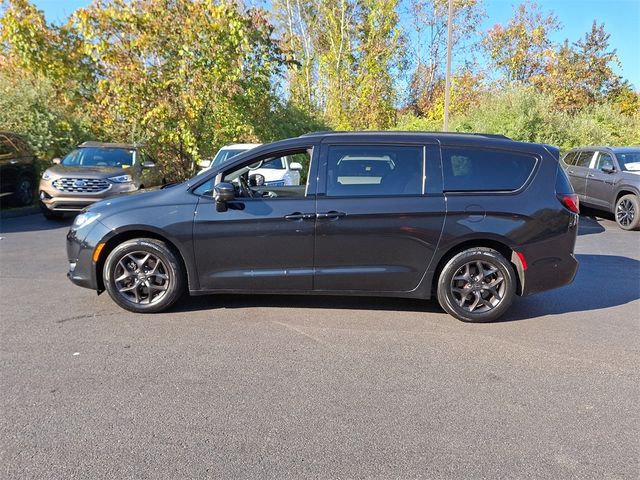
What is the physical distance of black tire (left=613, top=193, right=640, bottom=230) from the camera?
9.88 meters

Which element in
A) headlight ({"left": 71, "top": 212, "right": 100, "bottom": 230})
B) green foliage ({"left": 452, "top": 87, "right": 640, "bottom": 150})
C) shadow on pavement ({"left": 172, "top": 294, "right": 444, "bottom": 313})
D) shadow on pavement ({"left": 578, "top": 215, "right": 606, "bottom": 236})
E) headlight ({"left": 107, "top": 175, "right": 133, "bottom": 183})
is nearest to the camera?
headlight ({"left": 71, "top": 212, "right": 100, "bottom": 230})

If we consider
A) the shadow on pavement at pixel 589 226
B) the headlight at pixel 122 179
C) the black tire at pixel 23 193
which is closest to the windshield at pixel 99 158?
the headlight at pixel 122 179

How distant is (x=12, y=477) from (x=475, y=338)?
138 inches

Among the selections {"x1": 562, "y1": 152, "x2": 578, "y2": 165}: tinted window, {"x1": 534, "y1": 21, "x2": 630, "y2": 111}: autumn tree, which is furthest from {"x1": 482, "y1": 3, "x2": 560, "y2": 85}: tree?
{"x1": 562, "y1": 152, "x2": 578, "y2": 165}: tinted window

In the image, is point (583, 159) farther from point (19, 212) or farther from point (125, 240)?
point (19, 212)

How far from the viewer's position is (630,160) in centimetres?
1070

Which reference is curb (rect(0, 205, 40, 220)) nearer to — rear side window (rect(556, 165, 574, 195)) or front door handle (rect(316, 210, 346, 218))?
front door handle (rect(316, 210, 346, 218))

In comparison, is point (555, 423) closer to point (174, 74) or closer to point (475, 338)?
point (475, 338)

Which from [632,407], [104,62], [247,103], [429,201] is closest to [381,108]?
[247,103]

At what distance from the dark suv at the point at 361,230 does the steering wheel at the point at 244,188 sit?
11cm

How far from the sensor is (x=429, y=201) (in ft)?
15.0

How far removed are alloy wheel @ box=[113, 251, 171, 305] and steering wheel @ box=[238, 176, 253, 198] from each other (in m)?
1.06

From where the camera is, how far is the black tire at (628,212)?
9875mm

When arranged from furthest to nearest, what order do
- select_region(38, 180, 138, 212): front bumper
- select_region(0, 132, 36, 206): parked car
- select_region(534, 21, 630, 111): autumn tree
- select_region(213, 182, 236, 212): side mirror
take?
select_region(534, 21, 630, 111): autumn tree
select_region(0, 132, 36, 206): parked car
select_region(38, 180, 138, 212): front bumper
select_region(213, 182, 236, 212): side mirror
